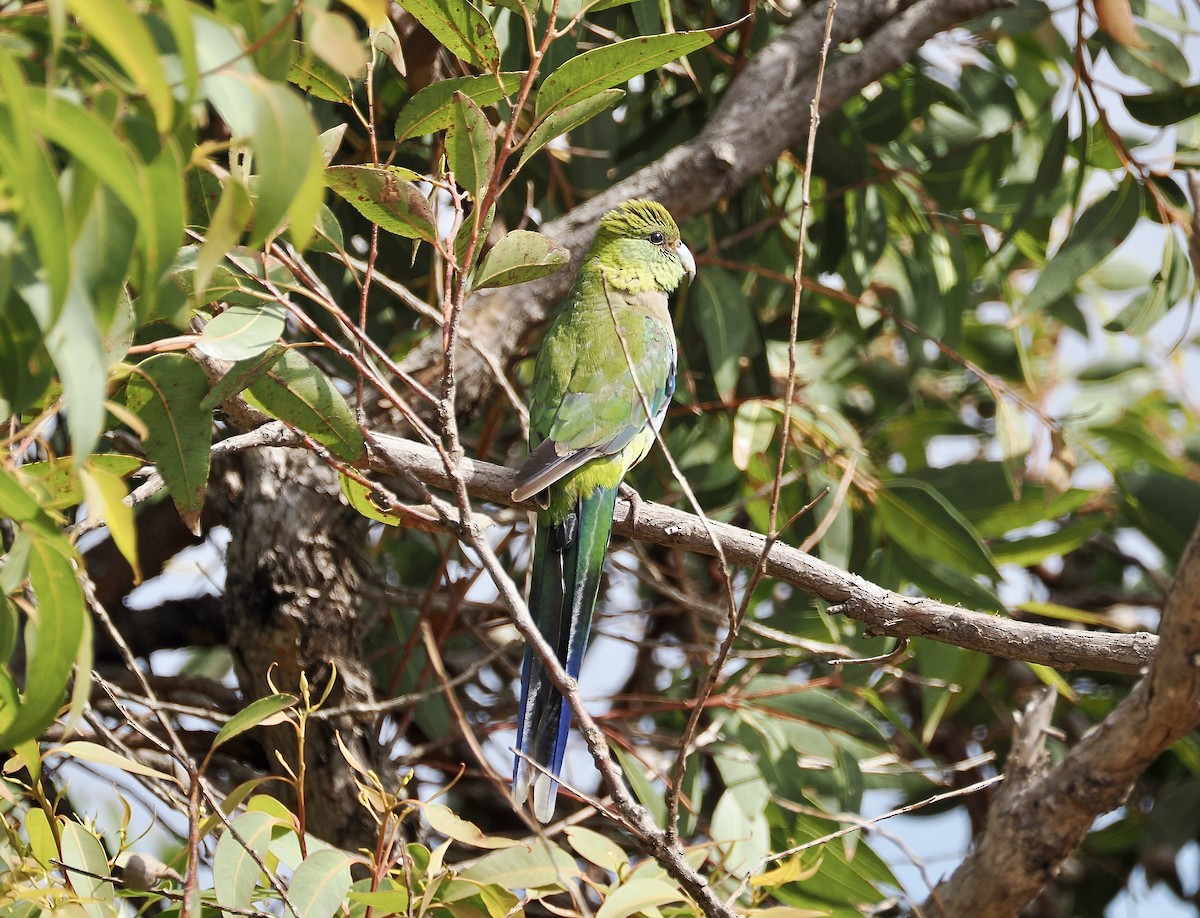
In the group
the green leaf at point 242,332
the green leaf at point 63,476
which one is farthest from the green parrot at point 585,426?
the green leaf at point 63,476

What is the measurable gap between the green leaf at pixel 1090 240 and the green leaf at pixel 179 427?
214cm

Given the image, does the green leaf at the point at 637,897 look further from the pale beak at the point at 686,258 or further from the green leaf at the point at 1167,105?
the green leaf at the point at 1167,105

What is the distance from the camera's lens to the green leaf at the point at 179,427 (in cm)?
165

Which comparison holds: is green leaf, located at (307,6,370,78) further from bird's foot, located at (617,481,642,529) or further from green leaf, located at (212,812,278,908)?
bird's foot, located at (617,481,642,529)

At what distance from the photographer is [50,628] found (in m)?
1.14

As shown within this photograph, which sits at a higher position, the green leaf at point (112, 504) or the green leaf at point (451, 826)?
the green leaf at point (112, 504)

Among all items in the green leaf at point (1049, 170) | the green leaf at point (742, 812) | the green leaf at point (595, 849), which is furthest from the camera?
the green leaf at point (1049, 170)

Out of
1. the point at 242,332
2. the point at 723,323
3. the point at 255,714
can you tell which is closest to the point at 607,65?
the point at 242,332

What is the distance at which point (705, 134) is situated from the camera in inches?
116

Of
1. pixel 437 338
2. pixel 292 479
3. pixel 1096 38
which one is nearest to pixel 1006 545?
pixel 1096 38

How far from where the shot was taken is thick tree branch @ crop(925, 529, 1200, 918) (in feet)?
7.16

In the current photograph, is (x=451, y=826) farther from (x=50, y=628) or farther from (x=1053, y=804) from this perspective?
(x=1053, y=804)

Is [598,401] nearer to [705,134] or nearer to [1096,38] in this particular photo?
[705,134]

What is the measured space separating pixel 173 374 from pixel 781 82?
1.96m
